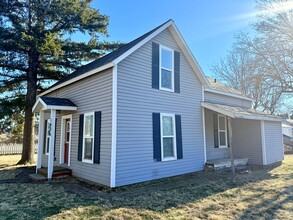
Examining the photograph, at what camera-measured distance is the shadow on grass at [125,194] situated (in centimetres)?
509

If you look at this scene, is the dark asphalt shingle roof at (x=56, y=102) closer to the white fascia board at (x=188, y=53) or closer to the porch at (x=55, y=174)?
the porch at (x=55, y=174)

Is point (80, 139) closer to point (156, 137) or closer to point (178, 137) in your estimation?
point (156, 137)

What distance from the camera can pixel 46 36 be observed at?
38.4 feet

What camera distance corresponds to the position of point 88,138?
8195 millimetres

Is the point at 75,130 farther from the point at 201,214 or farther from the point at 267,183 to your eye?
the point at 267,183

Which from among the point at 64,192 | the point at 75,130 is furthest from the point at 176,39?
the point at 64,192

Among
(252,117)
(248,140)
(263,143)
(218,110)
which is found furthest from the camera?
(248,140)

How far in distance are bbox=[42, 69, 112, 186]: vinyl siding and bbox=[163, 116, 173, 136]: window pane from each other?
2523mm

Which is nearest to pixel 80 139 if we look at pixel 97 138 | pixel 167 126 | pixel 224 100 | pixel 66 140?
pixel 97 138

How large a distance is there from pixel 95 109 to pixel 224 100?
8486 mm

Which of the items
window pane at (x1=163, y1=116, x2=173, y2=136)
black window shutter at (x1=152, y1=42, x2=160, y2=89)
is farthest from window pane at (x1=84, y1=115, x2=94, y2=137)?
window pane at (x1=163, y1=116, x2=173, y2=136)

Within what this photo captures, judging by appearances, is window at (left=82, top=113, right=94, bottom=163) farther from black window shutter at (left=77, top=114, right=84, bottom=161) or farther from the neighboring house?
black window shutter at (left=77, top=114, right=84, bottom=161)

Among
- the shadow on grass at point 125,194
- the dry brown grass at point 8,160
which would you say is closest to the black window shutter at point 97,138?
the shadow on grass at point 125,194

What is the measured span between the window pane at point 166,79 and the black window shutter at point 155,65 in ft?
1.07
